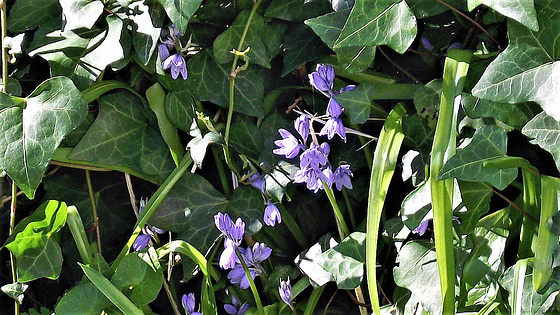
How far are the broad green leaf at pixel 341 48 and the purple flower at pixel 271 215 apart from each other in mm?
249

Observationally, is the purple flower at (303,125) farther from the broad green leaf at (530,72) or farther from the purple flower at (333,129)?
the broad green leaf at (530,72)

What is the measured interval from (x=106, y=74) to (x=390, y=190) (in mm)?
540

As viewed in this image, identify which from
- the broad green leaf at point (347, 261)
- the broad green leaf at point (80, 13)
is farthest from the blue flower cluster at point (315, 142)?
the broad green leaf at point (80, 13)

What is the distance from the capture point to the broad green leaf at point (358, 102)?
89cm

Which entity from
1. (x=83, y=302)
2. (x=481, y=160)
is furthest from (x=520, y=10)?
(x=83, y=302)

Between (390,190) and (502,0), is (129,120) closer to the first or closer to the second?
(390,190)

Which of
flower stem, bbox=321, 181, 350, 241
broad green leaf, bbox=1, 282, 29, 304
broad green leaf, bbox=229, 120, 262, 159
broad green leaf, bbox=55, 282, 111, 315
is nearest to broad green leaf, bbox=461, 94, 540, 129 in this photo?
flower stem, bbox=321, 181, 350, 241

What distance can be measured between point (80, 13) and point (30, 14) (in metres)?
0.13

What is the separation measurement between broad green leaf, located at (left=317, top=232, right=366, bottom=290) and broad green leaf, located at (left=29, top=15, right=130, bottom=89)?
1.54 ft

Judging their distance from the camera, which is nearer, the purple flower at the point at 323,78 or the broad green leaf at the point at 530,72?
the broad green leaf at the point at 530,72

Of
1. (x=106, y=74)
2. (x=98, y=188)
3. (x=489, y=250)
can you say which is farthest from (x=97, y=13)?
(x=489, y=250)

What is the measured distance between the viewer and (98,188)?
113cm

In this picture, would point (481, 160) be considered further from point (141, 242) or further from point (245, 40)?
point (141, 242)

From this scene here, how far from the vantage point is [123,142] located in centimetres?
104
